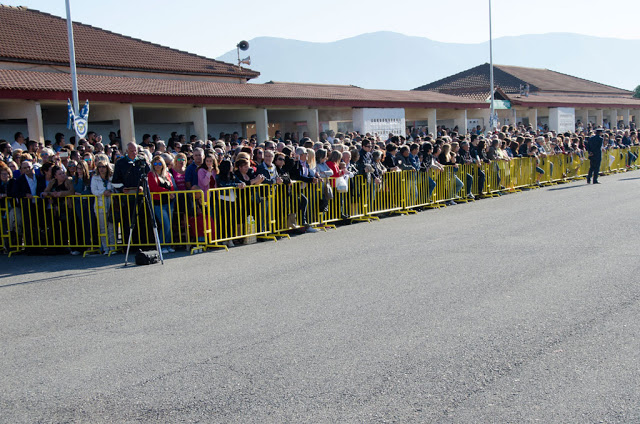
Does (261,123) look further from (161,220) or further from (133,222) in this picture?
(133,222)

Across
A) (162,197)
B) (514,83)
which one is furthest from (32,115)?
(514,83)

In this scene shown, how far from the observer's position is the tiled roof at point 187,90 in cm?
2191

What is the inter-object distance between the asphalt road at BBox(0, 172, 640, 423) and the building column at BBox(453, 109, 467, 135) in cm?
3164

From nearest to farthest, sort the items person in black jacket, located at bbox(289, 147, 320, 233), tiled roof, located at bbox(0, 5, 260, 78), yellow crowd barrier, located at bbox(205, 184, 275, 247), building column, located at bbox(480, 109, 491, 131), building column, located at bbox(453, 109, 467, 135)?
yellow crowd barrier, located at bbox(205, 184, 275, 247)
person in black jacket, located at bbox(289, 147, 320, 233)
tiled roof, located at bbox(0, 5, 260, 78)
building column, located at bbox(453, 109, 467, 135)
building column, located at bbox(480, 109, 491, 131)

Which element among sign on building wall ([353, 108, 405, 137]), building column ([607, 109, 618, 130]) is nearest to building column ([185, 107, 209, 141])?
sign on building wall ([353, 108, 405, 137])

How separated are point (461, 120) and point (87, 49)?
75.7 ft

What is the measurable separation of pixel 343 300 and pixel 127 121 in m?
19.2

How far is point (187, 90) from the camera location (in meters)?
26.5

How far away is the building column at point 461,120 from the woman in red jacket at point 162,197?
107 feet

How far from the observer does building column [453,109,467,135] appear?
42.0m

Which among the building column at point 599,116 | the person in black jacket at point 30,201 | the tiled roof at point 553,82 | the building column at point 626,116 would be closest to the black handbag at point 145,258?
the person in black jacket at point 30,201

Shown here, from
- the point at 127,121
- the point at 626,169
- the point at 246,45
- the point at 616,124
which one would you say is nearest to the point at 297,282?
the point at 127,121

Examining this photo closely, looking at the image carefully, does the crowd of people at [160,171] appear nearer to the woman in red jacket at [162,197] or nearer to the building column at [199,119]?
the woman in red jacket at [162,197]

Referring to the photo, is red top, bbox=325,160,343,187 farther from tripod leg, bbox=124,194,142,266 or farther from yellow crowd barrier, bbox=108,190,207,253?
tripod leg, bbox=124,194,142,266
